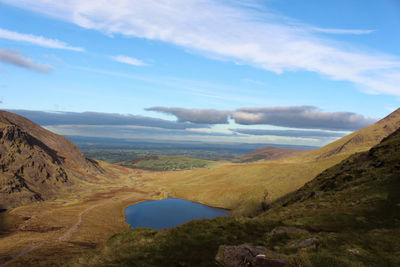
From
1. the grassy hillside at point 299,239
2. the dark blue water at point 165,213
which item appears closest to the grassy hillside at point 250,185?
the dark blue water at point 165,213

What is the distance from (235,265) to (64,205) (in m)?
116

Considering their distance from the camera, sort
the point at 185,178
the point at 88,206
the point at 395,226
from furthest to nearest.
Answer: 1. the point at 185,178
2. the point at 88,206
3. the point at 395,226

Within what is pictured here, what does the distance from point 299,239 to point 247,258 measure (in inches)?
351

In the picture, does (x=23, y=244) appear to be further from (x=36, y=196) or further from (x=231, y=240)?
(x=36, y=196)

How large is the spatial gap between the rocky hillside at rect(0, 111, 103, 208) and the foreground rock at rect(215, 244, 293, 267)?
117 meters

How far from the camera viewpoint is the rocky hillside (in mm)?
105312

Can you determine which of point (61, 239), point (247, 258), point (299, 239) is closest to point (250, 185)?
point (61, 239)

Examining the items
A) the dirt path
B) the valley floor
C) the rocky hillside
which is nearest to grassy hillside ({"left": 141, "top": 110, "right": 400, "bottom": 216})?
the valley floor

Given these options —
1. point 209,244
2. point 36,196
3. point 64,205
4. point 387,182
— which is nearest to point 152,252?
point 209,244

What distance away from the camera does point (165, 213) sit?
10962 centimetres

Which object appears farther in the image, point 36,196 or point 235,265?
point 36,196

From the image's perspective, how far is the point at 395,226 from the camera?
24.6m

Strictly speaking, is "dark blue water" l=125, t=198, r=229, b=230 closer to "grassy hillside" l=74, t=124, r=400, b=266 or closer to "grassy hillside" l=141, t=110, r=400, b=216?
"grassy hillside" l=141, t=110, r=400, b=216

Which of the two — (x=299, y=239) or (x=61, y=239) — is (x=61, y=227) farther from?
(x=299, y=239)
